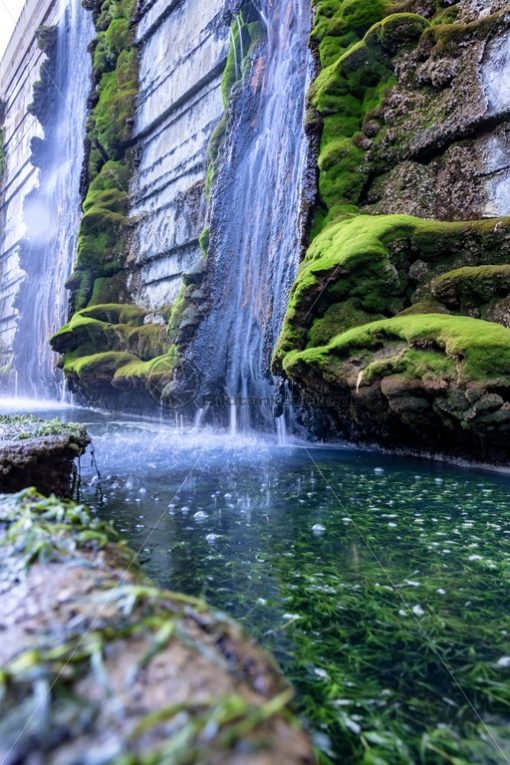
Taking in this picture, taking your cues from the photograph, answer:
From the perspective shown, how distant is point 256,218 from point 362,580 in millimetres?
15585

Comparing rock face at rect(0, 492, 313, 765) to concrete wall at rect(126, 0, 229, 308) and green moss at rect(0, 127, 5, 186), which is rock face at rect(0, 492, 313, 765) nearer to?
concrete wall at rect(126, 0, 229, 308)

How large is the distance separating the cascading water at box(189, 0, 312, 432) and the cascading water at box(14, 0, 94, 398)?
20.3 metres

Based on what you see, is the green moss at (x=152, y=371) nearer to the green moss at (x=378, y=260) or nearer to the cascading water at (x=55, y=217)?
the green moss at (x=378, y=260)

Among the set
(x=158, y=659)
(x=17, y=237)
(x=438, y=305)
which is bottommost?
(x=158, y=659)

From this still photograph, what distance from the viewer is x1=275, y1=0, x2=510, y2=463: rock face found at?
9.47 m

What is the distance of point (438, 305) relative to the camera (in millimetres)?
10945

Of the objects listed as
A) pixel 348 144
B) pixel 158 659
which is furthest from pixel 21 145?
pixel 158 659

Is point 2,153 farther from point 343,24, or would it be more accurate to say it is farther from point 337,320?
point 337,320

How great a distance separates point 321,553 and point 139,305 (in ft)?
83.5

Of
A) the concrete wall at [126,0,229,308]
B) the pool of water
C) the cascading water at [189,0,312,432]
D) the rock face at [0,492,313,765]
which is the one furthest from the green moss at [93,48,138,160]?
the rock face at [0,492,313,765]

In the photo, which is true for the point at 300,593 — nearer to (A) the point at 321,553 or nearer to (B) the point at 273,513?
(A) the point at 321,553

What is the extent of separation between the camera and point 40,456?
17.8 feet

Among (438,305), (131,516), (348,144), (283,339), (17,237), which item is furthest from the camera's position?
(17,237)

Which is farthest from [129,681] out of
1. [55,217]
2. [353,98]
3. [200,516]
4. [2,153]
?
[2,153]
